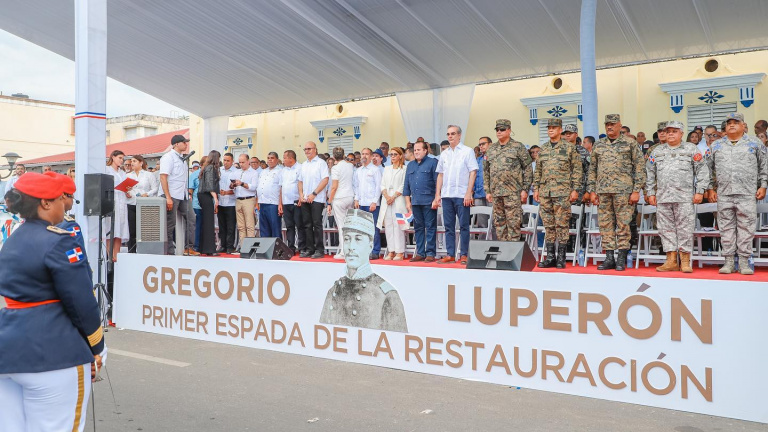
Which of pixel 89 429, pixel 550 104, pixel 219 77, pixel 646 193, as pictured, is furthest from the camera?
pixel 219 77

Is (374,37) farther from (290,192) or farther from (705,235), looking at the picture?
(705,235)

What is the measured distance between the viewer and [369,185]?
965cm

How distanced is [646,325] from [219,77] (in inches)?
505

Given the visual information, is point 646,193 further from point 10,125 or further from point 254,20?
point 10,125

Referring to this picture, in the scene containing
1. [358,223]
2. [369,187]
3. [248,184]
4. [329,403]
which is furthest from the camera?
[248,184]

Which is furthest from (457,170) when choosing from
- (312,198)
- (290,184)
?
(290,184)

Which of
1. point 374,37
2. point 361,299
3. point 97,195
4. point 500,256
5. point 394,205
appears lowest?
point 361,299

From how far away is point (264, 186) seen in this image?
1023 cm

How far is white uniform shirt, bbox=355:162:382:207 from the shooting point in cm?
959

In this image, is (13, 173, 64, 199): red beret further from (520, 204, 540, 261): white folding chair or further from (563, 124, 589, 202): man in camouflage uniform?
(520, 204, 540, 261): white folding chair

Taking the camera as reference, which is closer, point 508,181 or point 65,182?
point 65,182

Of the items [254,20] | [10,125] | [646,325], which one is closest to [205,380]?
[646,325]

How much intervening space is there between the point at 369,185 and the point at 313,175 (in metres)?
0.85

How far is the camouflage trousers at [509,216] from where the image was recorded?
24.6ft
